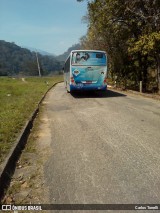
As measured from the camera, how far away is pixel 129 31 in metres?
24.0

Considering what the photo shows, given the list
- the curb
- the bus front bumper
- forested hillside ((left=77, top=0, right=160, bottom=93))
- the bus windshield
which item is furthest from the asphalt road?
forested hillside ((left=77, top=0, right=160, bottom=93))

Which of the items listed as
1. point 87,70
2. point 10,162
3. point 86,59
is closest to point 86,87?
point 87,70

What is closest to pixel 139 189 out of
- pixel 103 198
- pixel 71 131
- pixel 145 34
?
pixel 103 198

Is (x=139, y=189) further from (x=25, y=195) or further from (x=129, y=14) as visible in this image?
(x=129, y=14)

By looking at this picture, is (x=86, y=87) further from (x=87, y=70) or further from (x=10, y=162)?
(x=10, y=162)

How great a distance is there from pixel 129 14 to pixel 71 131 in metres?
14.9

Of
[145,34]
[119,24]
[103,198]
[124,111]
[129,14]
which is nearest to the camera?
[103,198]

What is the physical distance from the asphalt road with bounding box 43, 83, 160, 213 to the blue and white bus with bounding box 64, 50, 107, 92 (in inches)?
361

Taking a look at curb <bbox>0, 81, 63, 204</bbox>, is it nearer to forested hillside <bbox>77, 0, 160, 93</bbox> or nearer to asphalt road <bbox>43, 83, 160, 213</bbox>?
asphalt road <bbox>43, 83, 160, 213</bbox>

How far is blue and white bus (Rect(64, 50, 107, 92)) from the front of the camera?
776 inches

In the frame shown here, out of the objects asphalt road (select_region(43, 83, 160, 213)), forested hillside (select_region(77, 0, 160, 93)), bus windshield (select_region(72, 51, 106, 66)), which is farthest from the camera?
bus windshield (select_region(72, 51, 106, 66))

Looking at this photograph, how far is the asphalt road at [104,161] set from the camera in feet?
15.8

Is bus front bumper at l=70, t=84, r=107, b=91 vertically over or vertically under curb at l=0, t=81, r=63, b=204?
over

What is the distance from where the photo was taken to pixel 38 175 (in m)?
5.80
